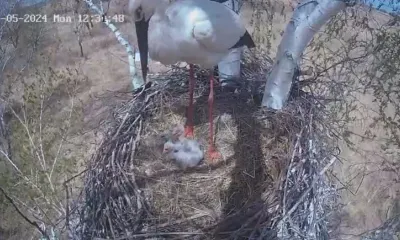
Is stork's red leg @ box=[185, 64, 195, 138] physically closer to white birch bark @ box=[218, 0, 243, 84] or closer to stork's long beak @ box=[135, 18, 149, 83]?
white birch bark @ box=[218, 0, 243, 84]

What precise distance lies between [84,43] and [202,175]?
8.48 m

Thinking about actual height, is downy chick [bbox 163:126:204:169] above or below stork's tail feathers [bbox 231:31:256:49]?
below

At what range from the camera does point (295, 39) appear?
2.30 metres

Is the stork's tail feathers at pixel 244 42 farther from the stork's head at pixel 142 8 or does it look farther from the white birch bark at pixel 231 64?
the stork's head at pixel 142 8

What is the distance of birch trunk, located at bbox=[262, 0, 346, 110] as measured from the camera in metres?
2.18

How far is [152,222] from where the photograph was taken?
7.38 ft

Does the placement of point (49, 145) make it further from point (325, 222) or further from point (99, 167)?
point (325, 222)

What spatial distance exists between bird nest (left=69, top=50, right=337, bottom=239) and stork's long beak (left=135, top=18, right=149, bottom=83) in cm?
37

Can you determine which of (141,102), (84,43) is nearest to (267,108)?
(141,102)

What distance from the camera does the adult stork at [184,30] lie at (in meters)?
2.42

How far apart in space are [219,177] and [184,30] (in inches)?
27.3
